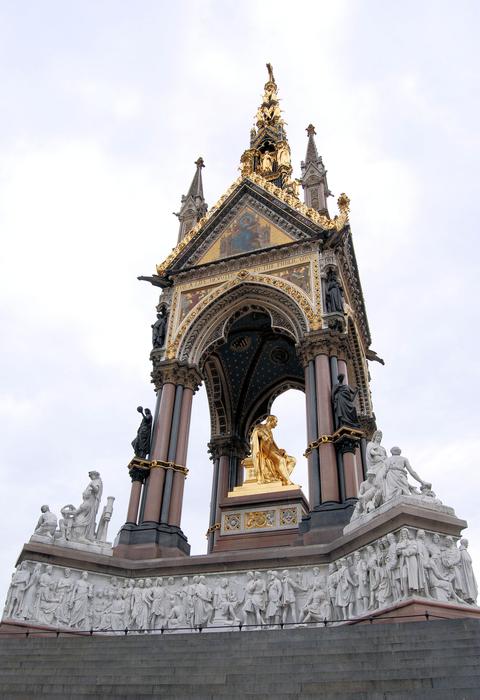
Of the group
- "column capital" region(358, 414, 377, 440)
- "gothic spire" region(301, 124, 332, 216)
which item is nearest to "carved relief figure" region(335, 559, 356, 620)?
"column capital" region(358, 414, 377, 440)

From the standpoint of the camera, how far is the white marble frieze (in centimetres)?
1110

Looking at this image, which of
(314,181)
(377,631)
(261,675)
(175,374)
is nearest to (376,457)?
(377,631)

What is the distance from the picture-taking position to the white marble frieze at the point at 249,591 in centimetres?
1110

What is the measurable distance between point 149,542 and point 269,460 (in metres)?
4.72

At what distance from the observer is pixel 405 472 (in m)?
12.4

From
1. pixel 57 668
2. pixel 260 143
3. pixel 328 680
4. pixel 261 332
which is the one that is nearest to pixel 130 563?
pixel 57 668

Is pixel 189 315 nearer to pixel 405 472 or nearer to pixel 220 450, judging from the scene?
pixel 220 450

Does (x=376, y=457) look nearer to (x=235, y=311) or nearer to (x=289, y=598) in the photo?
(x=289, y=598)

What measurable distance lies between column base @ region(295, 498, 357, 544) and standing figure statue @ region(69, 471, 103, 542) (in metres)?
4.99

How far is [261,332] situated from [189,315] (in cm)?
458

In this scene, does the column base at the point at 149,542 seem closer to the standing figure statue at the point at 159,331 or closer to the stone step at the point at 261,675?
the standing figure statue at the point at 159,331

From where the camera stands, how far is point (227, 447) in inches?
889

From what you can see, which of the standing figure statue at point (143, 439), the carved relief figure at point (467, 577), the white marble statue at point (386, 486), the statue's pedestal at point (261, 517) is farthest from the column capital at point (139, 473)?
the carved relief figure at point (467, 577)

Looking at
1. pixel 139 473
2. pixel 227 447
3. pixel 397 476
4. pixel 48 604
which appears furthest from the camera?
pixel 227 447
